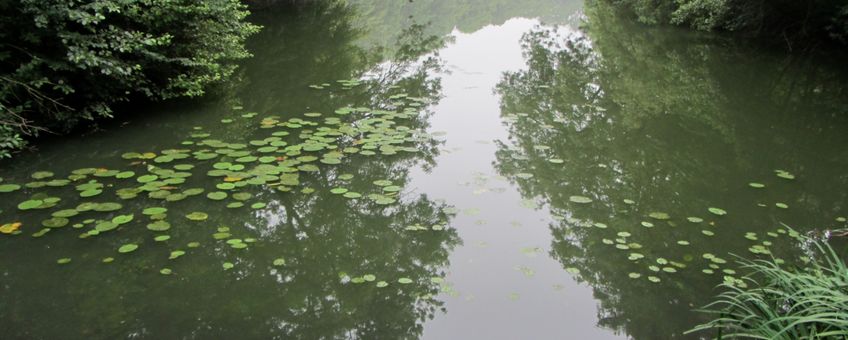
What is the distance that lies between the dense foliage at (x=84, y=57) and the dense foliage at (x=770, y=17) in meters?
15.1

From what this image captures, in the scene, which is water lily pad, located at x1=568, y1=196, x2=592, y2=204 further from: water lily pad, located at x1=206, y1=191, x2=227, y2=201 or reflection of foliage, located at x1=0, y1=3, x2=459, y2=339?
water lily pad, located at x1=206, y1=191, x2=227, y2=201

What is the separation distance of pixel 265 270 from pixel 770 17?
58.5ft

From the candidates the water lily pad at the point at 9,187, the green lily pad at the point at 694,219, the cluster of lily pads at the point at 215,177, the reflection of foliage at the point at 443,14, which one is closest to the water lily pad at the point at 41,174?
the cluster of lily pads at the point at 215,177

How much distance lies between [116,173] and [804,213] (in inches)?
281

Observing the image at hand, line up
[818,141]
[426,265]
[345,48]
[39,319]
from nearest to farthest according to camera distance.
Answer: [39,319] → [426,265] → [818,141] → [345,48]

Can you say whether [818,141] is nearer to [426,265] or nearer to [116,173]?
[426,265]

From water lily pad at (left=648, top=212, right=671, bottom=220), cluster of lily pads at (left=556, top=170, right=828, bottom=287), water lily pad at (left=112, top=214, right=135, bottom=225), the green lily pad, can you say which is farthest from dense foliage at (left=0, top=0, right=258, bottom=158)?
the green lily pad

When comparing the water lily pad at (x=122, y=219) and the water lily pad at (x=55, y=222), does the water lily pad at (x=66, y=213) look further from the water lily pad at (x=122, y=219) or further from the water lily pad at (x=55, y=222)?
the water lily pad at (x=122, y=219)

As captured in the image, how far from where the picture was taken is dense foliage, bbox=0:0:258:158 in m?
5.63

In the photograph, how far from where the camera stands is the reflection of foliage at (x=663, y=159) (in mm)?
4449

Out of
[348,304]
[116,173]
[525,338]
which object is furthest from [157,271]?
[525,338]

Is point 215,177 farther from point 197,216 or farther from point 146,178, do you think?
point 197,216

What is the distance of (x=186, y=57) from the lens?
7.41 metres

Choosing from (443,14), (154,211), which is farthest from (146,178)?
(443,14)
